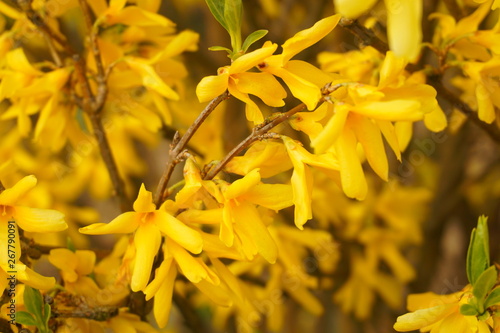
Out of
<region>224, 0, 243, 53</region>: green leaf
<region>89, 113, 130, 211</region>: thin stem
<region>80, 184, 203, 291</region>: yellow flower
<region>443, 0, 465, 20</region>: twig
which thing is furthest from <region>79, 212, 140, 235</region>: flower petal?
<region>443, 0, 465, 20</region>: twig

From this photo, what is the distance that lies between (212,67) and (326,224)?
0.44 m

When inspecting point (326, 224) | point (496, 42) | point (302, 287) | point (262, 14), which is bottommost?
point (302, 287)

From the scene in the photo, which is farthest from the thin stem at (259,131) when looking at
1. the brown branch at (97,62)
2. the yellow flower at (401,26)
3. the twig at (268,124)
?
the brown branch at (97,62)

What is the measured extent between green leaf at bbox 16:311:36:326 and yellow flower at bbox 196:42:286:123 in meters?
0.32

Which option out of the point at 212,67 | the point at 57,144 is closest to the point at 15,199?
the point at 57,144

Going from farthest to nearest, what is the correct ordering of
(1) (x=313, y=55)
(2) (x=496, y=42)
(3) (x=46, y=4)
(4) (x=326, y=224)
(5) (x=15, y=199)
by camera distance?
(1) (x=313, y=55), (4) (x=326, y=224), (3) (x=46, y=4), (2) (x=496, y=42), (5) (x=15, y=199)

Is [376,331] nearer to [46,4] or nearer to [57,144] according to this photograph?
[57,144]

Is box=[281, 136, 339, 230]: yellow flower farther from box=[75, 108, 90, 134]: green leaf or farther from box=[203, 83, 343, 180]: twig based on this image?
box=[75, 108, 90, 134]: green leaf

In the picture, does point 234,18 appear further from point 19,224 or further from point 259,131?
point 19,224

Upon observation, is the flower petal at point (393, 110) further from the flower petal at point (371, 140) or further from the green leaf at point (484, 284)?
the green leaf at point (484, 284)

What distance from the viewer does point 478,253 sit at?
0.71 m

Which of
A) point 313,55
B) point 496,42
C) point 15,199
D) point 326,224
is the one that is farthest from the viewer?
point 313,55

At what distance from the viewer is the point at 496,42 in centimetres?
85

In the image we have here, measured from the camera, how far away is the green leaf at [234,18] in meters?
0.71
